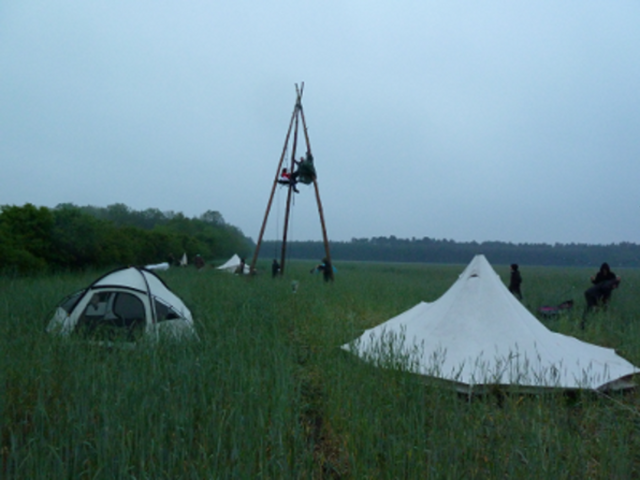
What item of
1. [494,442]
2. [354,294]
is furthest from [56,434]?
[354,294]

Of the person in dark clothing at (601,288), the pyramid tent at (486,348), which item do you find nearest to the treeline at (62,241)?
the pyramid tent at (486,348)

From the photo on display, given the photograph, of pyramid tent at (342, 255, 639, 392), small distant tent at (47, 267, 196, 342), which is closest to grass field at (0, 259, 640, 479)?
pyramid tent at (342, 255, 639, 392)

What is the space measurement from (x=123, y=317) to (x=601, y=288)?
9015 millimetres

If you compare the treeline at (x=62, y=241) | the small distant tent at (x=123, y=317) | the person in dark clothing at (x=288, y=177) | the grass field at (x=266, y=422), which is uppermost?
the person in dark clothing at (x=288, y=177)

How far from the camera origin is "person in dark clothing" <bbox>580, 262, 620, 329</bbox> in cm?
915

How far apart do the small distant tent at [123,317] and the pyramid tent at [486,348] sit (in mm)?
2463

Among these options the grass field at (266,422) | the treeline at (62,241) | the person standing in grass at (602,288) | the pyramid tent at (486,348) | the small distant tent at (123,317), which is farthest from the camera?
the treeline at (62,241)

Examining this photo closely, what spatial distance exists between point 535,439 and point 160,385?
2.77 meters

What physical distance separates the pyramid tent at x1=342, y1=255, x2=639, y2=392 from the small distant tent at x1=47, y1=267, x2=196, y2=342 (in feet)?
8.08

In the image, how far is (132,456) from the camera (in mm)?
2779

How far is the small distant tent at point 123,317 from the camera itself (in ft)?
19.4

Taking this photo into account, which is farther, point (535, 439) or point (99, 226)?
point (99, 226)

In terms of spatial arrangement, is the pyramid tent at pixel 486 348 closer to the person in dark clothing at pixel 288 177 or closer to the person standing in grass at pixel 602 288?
the person standing in grass at pixel 602 288

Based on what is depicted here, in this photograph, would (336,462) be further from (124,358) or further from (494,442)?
(124,358)
